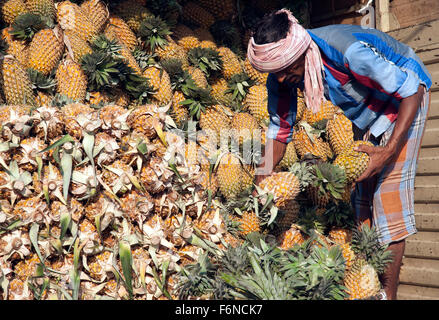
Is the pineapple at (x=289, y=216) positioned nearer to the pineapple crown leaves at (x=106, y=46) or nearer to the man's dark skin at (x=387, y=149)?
the man's dark skin at (x=387, y=149)

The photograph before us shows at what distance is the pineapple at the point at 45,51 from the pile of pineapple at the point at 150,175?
0.01 metres

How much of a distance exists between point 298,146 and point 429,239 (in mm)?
1398

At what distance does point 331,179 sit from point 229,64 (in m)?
1.82

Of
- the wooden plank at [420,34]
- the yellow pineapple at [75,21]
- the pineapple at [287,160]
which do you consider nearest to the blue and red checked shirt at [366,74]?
the pineapple at [287,160]

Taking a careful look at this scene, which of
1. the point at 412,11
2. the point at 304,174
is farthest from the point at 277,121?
the point at 412,11

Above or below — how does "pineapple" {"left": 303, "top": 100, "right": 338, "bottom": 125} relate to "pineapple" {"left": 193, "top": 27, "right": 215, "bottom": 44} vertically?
below

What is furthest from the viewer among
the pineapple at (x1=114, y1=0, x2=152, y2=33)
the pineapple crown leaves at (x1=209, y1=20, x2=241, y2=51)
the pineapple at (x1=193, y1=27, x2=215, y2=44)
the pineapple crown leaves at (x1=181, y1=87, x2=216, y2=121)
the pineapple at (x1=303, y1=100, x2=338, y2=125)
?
the pineapple crown leaves at (x1=209, y1=20, x2=241, y2=51)

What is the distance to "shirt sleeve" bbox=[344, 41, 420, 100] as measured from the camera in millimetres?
2297

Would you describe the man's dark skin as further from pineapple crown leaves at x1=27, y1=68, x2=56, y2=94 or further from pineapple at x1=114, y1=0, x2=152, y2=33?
pineapple at x1=114, y1=0, x2=152, y2=33

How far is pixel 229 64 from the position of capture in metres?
4.13

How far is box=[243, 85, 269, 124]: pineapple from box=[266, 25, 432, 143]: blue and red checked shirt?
88cm

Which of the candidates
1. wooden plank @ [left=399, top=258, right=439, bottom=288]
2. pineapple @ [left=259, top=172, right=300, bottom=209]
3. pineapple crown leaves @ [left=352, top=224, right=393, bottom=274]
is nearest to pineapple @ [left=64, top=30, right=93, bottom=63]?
pineapple @ [left=259, top=172, right=300, bottom=209]

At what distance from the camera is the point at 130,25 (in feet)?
12.8
